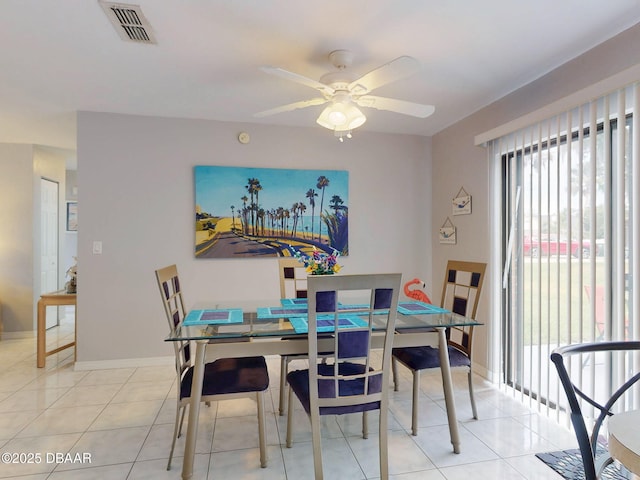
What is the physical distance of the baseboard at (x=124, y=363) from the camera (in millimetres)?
3445

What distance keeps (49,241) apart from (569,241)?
5.92 metres

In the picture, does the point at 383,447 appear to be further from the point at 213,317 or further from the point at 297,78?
the point at 297,78

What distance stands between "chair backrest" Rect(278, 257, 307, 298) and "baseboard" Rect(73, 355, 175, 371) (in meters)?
1.43

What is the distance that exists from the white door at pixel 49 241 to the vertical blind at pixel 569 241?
539cm

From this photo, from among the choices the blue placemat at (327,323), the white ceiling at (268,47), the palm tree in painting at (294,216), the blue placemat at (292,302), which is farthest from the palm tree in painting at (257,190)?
the blue placemat at (327,323)

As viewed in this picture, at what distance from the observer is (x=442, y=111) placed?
3453mm

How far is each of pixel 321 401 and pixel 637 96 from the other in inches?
89.8

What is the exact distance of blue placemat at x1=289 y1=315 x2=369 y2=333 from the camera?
1900mm

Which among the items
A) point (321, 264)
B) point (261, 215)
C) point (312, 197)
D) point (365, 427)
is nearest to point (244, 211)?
point (261, 215)

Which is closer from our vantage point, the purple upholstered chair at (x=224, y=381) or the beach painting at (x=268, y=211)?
the purple upholstered chair at (x=224, y=381)

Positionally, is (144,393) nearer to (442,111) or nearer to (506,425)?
(506,425)

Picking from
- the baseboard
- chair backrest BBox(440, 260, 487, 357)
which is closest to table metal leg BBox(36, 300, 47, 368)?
the baseboard

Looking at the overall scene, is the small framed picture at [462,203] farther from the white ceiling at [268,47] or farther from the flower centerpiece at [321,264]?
the flower centerpiece at [321,264]

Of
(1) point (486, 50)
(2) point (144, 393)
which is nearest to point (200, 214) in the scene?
(2) point (144, 393)
